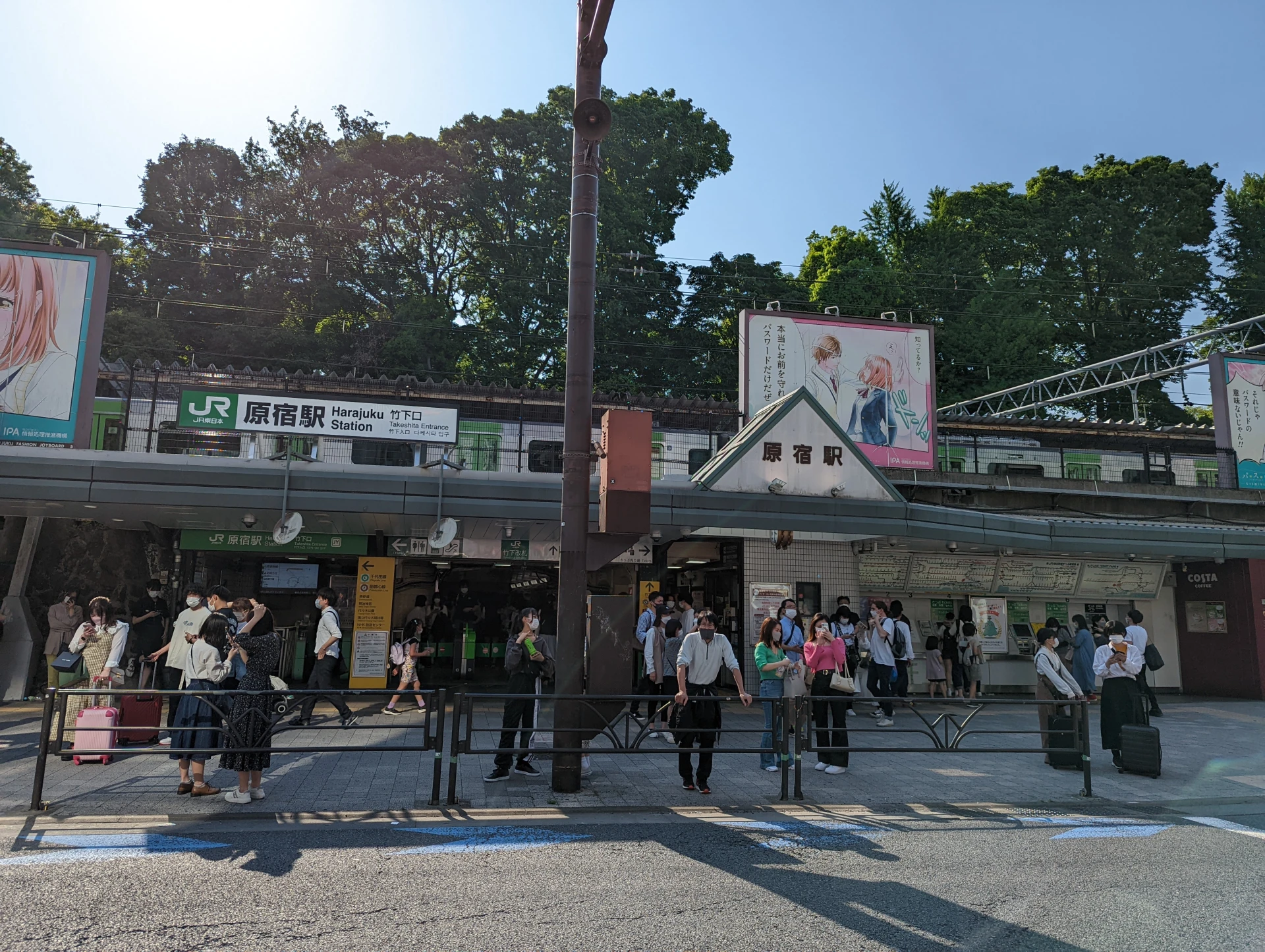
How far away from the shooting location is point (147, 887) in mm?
5238

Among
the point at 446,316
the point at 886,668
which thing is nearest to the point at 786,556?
the point at 886,668

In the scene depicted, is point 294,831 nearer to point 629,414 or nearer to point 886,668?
point 629,414

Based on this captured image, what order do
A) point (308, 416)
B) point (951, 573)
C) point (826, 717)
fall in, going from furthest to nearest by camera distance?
point (951, 573) → point (308, 416) → point (826, 717)

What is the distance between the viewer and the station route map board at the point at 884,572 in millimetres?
17500

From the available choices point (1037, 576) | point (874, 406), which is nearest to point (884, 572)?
point (1037, 576)

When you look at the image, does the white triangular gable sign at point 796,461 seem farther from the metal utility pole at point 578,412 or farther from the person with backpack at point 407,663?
the person with backpack at point 407,663

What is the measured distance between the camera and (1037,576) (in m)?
18.7

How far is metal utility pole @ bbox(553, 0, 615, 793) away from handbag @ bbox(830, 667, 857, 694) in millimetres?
3413

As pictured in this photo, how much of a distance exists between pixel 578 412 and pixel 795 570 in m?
10.0

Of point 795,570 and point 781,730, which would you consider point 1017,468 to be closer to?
point 795,570

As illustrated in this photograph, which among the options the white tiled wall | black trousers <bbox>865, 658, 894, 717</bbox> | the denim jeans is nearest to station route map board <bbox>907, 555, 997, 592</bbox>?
the white tiled wall

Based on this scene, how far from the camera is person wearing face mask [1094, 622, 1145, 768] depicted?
10.3 m

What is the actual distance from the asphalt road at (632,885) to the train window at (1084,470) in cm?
1577

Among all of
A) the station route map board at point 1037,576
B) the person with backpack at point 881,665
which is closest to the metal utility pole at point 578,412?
the person with backpack at point 881,665
